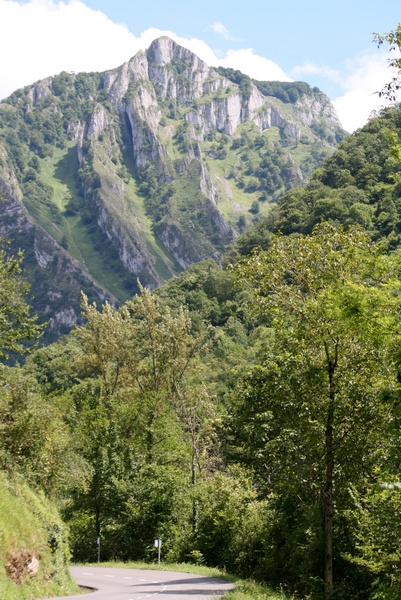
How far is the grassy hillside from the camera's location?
16.5 metres

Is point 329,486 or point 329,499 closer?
point 329,486

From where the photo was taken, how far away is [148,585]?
2383 cm

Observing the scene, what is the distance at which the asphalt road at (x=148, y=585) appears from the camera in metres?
19.4

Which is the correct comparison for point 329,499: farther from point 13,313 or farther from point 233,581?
point 13,313

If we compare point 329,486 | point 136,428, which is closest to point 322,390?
point 329,486

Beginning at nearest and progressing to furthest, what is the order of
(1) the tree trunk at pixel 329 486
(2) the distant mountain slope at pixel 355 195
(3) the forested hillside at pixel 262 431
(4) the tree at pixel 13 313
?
(3) the forested hillside at pixel 262 431
(1) the tree trunk at pixel 329 486
(4) the tree at pixel 13 313
(2) the distant mountain slope at pixel 355 195

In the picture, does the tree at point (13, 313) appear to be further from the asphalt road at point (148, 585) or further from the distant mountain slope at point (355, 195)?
the distant mountain slope at point (355, 195)

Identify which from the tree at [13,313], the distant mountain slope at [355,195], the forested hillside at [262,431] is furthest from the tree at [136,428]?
the distant mountain slope at [355,195]

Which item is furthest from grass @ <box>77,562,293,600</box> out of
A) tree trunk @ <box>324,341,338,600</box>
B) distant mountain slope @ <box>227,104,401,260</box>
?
distant mountain slope @ <box>227,104,401,260</box>

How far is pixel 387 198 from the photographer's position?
342 ft

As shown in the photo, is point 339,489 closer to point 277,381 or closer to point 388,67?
point 277,381

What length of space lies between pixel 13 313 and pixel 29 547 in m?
9.54

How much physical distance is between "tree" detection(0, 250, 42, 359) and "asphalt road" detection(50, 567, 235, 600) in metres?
9.37

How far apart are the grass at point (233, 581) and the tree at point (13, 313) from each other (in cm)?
1197
